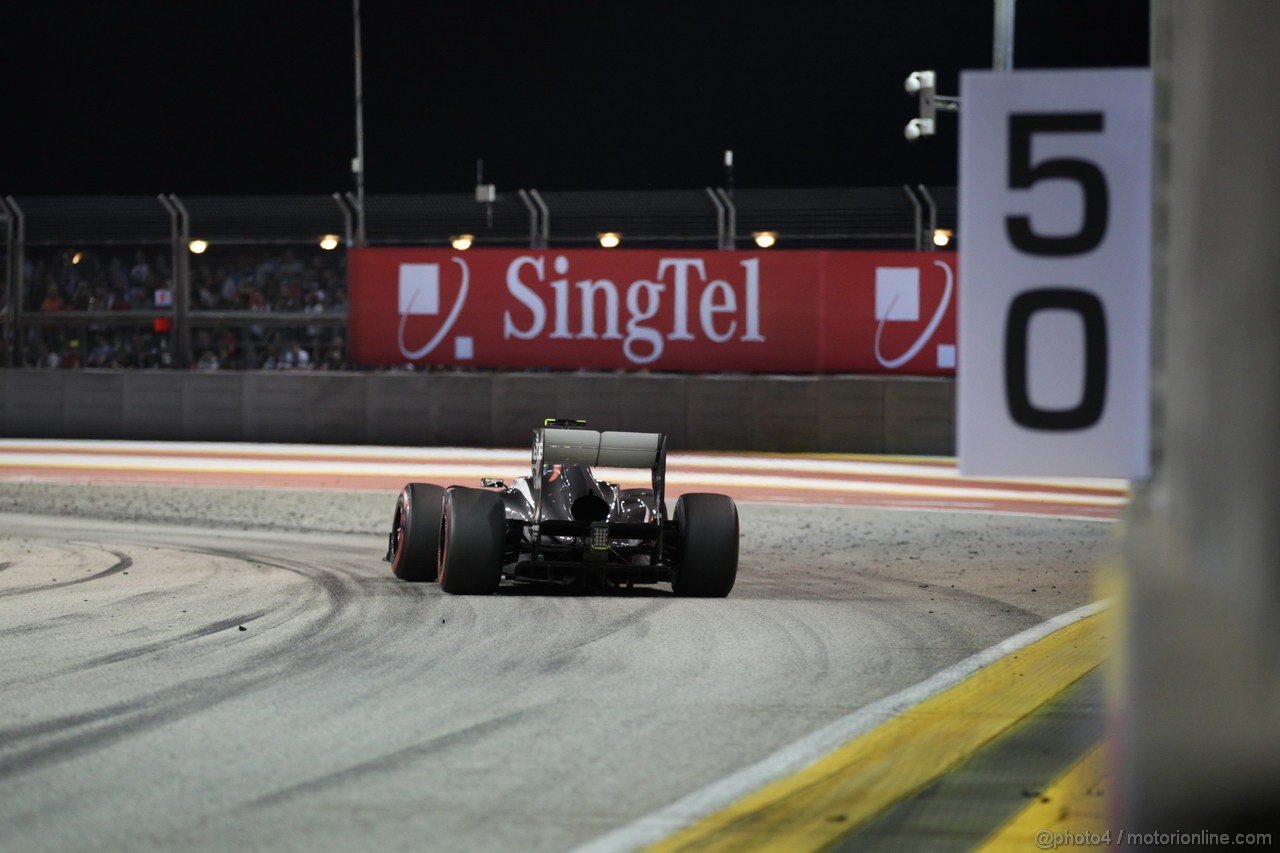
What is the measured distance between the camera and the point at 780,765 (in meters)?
5.42

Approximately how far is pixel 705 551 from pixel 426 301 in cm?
1590

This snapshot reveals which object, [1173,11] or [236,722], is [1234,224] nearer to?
[1173,11]

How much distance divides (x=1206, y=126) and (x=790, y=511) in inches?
540

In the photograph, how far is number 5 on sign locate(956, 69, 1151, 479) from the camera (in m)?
3.48

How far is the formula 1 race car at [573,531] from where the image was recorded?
9.84m

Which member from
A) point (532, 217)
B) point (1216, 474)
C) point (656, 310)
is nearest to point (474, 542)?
point (1216, 474)

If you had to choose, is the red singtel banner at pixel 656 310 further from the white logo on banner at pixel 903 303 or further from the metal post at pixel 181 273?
the metal post at pixel 181 273

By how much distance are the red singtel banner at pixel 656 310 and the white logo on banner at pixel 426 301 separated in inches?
0.6

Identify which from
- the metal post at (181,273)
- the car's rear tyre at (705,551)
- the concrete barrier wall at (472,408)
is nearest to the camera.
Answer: the car's rear tyre at (705,551)

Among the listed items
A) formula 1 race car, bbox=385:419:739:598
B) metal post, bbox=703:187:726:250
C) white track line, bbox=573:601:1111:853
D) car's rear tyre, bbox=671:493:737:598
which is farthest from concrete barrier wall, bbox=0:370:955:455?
white track line, bbox=573:601:1111:853

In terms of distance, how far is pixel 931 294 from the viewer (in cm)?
2442

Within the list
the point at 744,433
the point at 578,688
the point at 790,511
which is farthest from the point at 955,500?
the point at 578,688

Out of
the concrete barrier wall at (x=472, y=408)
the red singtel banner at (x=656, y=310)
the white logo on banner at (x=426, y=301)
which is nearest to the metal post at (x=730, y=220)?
the red singtel banner at (x=656, y=310)

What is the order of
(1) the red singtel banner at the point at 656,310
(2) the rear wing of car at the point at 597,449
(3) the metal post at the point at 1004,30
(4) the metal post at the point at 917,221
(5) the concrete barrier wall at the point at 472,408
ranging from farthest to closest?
(1) the red singtel banner at the point at 656,310, (4) the metal post at the point at 917,221, (5) the concrete barrier wall at the point at 472,408, (3) the metal post at the point at 1004,30, (2) the rear wing of car at the point at 597,449
